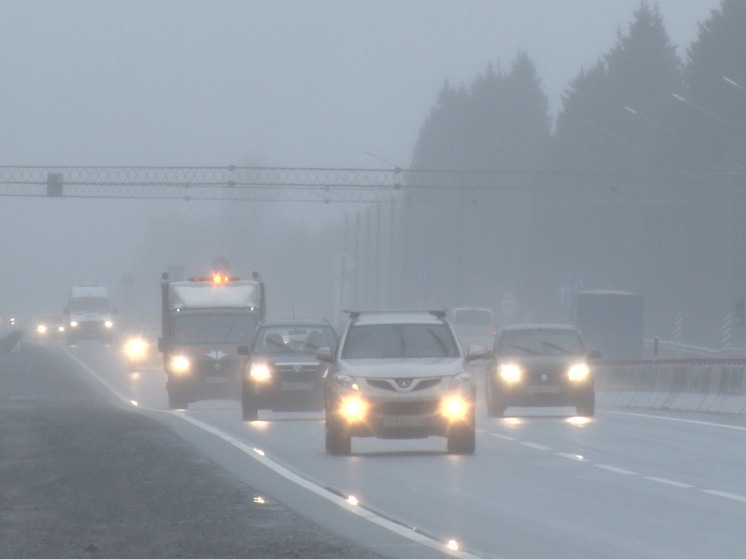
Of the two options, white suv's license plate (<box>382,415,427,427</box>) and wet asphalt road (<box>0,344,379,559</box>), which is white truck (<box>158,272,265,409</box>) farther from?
white suv's license plate (<box>382,415,427,427</box>)

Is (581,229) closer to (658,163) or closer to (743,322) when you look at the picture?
(658,163)

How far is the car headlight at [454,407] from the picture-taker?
21375mm

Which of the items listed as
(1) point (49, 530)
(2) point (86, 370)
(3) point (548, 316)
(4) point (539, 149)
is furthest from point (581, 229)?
(1) point (49, 530)

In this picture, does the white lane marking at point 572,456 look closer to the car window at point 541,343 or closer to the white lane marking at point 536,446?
the white lane marking at point 536,446

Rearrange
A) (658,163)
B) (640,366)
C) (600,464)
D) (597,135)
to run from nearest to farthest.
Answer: (600,464)
(640,366)
(658,163)
(597,135)

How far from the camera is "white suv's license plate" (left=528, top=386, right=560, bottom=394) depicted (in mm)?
31375

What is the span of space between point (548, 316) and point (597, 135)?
12.5 meters

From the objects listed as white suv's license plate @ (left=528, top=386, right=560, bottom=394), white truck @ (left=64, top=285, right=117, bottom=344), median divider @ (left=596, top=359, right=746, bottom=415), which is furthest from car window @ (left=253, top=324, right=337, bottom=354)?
white truck @ (left=64, top=285, right=117, bottom=344)

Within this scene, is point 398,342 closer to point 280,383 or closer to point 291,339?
point 280,383

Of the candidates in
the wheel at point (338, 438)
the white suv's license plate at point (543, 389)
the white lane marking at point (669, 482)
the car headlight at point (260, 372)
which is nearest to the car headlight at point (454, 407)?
the wheel at point (338, 438)

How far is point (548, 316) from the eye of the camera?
125562 mm

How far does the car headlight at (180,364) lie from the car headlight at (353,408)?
51.8 feet

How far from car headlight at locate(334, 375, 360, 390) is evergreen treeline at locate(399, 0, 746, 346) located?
3641cm

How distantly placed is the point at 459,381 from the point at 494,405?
11031mm
